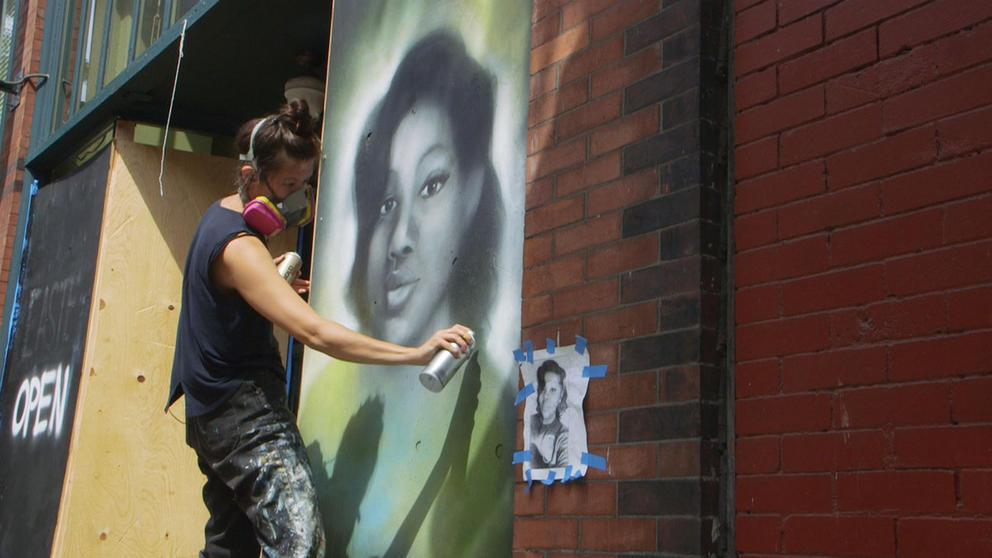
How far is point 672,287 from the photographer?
2.99 metres

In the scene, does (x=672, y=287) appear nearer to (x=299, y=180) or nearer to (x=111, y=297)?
(x=299, y=180)

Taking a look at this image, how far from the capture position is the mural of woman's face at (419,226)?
13.3 feet

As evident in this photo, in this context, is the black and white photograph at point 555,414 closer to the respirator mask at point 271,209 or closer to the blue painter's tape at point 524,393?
the blue painter's tape at point 524,393

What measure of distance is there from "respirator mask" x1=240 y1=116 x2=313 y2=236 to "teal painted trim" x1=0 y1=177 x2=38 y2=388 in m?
4.96

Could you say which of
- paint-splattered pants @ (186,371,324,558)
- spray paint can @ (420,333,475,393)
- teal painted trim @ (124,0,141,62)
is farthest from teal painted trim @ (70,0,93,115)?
spray paint can @ (420,333,475,393)

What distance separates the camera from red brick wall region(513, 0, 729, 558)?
2877mm

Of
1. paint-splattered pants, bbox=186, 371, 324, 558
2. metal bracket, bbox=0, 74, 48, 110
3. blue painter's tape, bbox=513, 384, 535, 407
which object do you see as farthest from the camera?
metal bracket, bbox=0, 74, 48, 110

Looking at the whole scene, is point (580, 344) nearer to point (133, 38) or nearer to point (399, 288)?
point (399, 288)

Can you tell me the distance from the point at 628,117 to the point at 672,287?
59cm

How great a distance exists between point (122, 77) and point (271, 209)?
369 centimetres

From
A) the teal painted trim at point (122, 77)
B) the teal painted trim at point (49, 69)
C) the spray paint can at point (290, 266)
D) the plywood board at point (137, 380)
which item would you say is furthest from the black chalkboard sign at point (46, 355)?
the spray paint can at point (290, 266)

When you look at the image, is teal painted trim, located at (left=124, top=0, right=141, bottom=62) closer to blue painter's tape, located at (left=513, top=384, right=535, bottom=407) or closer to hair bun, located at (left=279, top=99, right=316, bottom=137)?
hair bun, located at (left=279, top=99, right=316, bottom=137)

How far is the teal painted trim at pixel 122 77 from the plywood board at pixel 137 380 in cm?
27

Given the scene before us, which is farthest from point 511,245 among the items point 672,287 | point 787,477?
point 787,477
